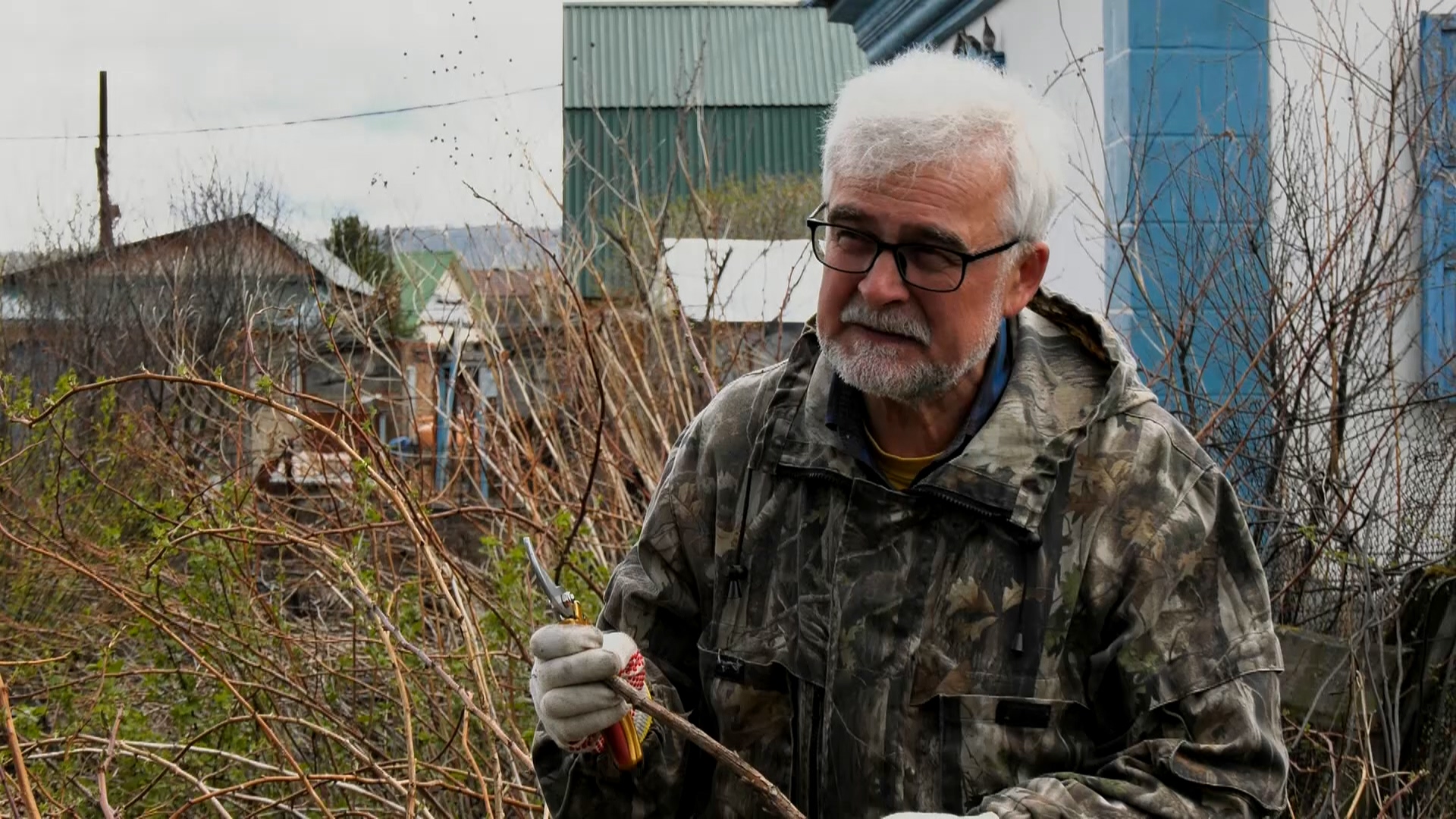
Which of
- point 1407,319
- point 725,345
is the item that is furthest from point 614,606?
point 725,345

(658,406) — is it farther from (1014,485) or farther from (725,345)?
(1014,485)

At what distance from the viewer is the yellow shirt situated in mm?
2502

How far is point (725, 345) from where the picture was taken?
7.80 metres

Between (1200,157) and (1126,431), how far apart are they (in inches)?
181

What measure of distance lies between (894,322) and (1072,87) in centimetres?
554

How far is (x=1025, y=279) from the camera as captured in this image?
2553mm

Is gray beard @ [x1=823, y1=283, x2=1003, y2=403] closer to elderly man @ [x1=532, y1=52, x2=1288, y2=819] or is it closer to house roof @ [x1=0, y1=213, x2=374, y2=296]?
elderly man @ [x1=532, y1=52, x2=1288, y2=819]

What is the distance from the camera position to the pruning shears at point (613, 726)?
2422 millimetres

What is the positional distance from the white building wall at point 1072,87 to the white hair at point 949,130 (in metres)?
4.53

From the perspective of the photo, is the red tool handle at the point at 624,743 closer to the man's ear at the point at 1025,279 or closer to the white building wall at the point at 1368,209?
the man's ear at the point at 1025,279

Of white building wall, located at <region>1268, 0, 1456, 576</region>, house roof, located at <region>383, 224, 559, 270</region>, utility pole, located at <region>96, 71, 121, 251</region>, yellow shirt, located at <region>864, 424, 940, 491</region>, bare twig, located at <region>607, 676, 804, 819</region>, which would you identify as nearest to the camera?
bare twig, located at <region>607, 676, 804, 819</region>

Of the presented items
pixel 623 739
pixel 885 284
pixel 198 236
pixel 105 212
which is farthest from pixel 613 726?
pixel 105 212

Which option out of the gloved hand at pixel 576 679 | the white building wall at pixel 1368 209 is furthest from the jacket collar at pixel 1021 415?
the white building wall at pixel 1368 209

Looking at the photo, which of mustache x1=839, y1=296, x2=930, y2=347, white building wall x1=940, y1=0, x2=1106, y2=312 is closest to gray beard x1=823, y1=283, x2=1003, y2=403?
mustache x1=839, y1=296, x2=930, y2=347
